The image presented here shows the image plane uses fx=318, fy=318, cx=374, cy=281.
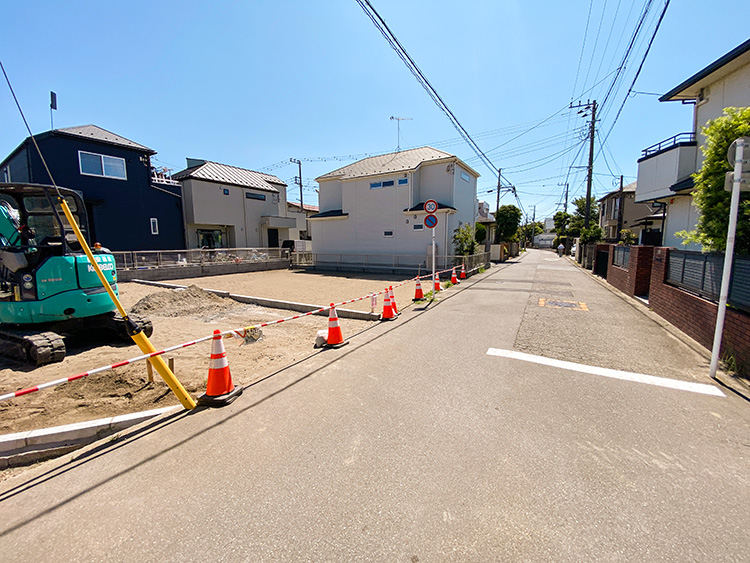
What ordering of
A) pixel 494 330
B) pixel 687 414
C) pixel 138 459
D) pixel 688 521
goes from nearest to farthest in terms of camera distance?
1. pixel 688 521
2. pixel 138 459
3. pixel 687 414
4. pixel 494 330

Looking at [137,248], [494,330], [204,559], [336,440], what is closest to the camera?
[204,559]

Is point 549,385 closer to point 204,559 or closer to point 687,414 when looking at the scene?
point 687,414

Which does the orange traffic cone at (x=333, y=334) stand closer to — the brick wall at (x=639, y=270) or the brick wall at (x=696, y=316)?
the brick wall at (x=696, y=316)

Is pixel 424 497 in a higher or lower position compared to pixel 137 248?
lower

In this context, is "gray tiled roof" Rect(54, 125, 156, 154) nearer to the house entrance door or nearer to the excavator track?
the house entrance door

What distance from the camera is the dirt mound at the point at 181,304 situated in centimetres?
955

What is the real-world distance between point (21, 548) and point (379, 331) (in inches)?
221

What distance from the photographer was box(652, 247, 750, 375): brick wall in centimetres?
463

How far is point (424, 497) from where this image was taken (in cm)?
243

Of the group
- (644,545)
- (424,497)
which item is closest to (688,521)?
(644,545)

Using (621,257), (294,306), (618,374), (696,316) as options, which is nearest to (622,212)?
(621,257)

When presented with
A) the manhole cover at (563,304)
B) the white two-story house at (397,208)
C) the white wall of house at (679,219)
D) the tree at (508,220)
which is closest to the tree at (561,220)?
the tree at (508,220)

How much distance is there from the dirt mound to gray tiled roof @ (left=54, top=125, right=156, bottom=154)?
51.6ft

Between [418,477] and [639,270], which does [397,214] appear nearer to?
[639,270]
